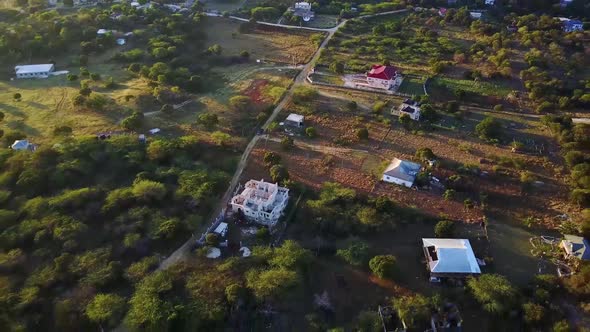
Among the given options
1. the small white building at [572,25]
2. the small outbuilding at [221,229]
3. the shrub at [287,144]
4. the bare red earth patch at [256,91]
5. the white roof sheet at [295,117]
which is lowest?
the small outbuilding at [221,229]

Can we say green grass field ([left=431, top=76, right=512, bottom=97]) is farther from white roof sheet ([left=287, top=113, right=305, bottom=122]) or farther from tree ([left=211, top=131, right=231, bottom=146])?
tree ([left=211, top=131, right=231, bottom=146])

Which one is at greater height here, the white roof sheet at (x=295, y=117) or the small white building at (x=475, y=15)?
the small white building at (x=475, y=15)

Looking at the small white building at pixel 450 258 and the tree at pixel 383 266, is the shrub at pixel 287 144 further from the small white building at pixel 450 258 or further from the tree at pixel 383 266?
the small white building at pixel 450 258

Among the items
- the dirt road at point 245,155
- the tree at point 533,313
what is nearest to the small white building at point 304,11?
the dirt road at point 245,155

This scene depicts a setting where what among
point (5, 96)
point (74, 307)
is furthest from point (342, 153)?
point (5, 96)

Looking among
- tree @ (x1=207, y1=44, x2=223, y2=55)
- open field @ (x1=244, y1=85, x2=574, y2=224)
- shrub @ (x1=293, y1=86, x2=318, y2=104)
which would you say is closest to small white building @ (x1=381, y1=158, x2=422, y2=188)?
open field @ (x1=244, y1=85, x2=574, y2=224)

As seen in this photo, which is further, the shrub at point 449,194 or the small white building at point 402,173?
the small white building at point 402,173
